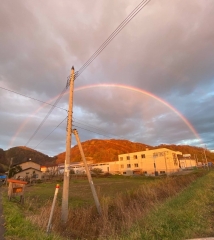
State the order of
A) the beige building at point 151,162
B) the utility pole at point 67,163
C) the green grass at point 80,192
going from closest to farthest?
the utility pole at point 67,163 < the green grass at point 80,192 < the beige building at point 151,162

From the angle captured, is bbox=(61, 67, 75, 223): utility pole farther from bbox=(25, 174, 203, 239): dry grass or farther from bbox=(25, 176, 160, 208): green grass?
bbox=(25, 176, 160, 208): green grass

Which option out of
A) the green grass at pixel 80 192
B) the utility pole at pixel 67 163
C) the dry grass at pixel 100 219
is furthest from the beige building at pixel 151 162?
the utility pole at pixel 67 163

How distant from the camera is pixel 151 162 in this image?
214ft

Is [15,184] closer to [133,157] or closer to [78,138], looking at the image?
[78,138]

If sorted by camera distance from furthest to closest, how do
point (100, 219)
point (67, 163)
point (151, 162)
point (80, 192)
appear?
point (151, 162) < point (80, 192) < point (67, 163) < point (100, 219)

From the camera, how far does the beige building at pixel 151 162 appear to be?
6225 cm

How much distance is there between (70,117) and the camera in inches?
544

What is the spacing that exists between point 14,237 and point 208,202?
8.59 m

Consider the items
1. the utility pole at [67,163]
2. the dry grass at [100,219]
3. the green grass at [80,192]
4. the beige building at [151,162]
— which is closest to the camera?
the dry grass at [100,219]

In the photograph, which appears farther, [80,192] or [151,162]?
[151,162]

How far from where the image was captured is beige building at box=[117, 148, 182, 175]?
204 feet

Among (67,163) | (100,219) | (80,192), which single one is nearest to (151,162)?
(80,192)

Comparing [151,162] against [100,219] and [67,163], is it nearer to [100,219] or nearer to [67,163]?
[100,219]

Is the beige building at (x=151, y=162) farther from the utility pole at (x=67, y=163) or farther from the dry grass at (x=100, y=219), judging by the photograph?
the utility pole at (x=67, y=163)
